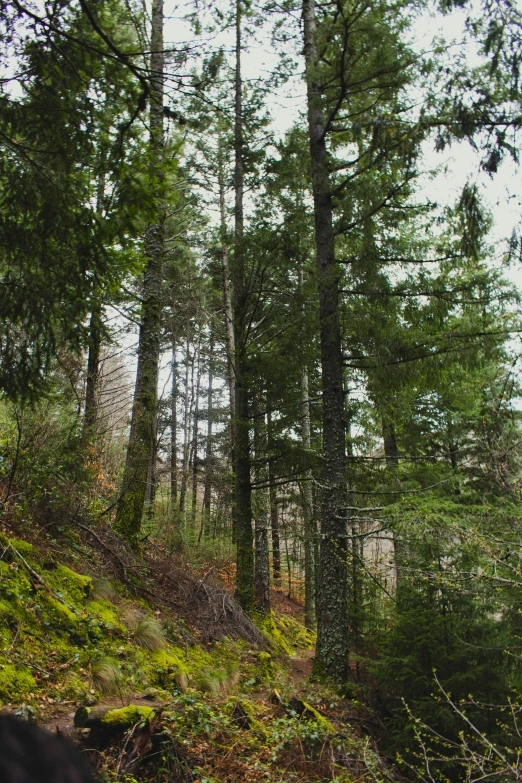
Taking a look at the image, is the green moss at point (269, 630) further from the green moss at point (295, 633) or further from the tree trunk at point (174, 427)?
the tree trunk at point (174, 427)

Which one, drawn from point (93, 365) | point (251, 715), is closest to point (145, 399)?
point (93, 365)

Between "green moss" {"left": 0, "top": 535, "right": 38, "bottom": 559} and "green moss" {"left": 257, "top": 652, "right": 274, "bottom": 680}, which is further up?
"green moss" {"left": 0, "top": 535, "right": 38, "bottom": 559}

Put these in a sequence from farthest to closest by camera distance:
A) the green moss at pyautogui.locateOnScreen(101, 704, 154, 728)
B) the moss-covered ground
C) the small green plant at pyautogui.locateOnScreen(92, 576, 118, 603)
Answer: the small green plant at pyautogui.locateOnScreen(92, 576, 118, 603)
the moss-covered ground
the green moss at pyautogui.locateOnScreen(101, 704, 154, 728)

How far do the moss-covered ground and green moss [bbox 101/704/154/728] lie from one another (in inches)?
0.4

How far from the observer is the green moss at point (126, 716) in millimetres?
3836

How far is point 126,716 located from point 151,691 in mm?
1054

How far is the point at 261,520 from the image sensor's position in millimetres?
12625

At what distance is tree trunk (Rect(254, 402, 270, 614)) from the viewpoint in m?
10.8

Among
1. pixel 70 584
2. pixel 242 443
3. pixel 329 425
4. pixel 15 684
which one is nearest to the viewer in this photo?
pixel 15 684

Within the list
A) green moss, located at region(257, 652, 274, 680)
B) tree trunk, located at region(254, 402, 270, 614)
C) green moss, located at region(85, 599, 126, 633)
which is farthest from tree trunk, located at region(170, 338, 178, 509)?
green moss, located at region(85, 599, 126, 633)

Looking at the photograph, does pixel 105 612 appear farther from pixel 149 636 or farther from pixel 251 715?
pixel 251 715

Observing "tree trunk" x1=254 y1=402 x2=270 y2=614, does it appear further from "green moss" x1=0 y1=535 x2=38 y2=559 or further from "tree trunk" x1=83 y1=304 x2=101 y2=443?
"green moss" x1=0 y1=535 x2=38 y2=559

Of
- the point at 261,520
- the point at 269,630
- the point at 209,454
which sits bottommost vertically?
the point at 269,630

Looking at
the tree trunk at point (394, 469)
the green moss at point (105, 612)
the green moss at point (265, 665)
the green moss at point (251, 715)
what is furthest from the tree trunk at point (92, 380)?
the tree trunk at point (394, 469)
